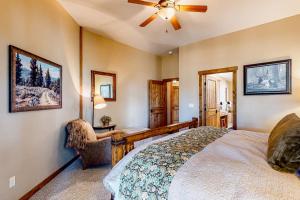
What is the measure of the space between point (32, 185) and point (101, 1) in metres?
2.96

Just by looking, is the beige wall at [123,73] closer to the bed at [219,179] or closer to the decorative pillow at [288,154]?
the bed at [219,179]

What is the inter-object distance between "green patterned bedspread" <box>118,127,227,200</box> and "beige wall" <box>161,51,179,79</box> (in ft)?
15.5

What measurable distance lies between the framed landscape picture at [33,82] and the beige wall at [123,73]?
1.19 metres

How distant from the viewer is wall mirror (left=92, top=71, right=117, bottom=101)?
441 centimetres

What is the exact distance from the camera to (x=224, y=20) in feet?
11.7

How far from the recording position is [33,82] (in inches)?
95.9

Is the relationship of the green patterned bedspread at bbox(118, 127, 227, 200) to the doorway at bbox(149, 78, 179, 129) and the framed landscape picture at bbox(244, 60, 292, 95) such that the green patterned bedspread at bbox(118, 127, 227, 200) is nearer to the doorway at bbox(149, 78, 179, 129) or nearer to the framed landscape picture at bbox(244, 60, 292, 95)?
the framed landscape picture at bbox(244, 60, 292, 95)

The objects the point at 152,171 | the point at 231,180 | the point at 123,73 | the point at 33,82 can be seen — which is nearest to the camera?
the point at 231,180

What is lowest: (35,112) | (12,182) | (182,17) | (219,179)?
(12,182)

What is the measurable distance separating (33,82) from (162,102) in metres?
4.55

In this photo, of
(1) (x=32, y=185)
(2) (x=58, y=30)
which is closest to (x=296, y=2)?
(2) (x=58, y=30)

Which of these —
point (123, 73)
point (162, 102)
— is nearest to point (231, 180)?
point (123, 73)

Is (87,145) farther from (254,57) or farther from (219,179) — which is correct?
(254,57)

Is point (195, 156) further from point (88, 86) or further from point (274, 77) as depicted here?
point (88, 86)
